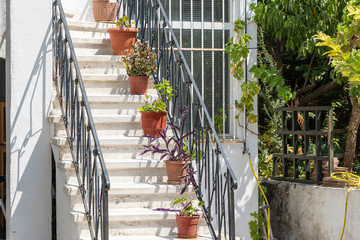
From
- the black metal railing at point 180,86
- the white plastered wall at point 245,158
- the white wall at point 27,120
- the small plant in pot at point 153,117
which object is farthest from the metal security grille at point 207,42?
the white wall at point 27,120

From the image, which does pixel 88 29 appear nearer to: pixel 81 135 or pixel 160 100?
pixel 160 100

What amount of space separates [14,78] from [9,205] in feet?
4.52

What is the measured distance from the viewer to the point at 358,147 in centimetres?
1002

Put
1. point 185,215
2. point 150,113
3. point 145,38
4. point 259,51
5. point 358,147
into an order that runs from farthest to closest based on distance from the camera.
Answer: point 358,147 < point 259,51 < point 145,38 < point 150,113 < point 185,215

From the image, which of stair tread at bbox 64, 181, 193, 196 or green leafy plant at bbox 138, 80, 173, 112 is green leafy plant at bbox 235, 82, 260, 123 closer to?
green leafy plant at bbox 138, 80, 173, 112

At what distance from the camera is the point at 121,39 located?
756 cm

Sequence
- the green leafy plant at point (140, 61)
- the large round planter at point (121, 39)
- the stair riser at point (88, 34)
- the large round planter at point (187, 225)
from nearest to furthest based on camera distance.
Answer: the large round planter at point (187, 225) → the green leafy plant at point (140, 61) → the large round planter at point (121, 39) → the stair riser at point (88, 34)

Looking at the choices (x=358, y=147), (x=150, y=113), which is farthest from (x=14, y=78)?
(x=358, y=147)

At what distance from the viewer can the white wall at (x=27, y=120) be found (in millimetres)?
6953

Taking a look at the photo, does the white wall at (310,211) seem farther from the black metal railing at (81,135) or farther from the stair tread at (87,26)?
the stair tread at (87,26)

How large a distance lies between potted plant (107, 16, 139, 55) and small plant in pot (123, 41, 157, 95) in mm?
345

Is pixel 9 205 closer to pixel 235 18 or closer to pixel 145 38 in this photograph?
pixel 145 38

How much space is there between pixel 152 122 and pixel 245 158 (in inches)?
79.4

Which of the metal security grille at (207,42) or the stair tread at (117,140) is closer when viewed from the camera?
the stair tread at (117,140)
